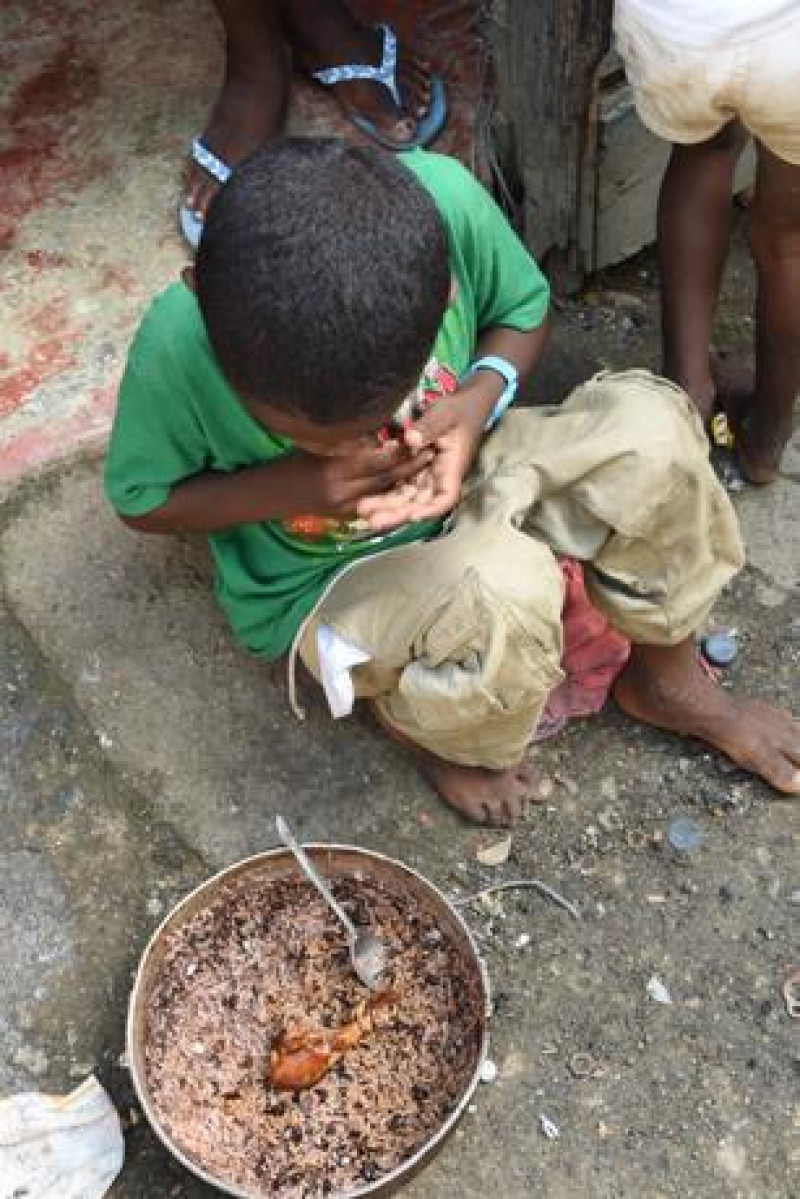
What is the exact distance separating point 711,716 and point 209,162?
1.41 meters

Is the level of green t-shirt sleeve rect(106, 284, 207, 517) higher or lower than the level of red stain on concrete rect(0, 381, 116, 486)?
higher

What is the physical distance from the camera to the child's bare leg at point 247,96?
278 centimetres

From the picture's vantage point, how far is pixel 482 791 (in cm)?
219

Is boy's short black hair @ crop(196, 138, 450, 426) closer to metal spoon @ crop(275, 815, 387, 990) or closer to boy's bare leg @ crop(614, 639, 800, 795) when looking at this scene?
metal spoon @ crop(275, 815, 387, 990)

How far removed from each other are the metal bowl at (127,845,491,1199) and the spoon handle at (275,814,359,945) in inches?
1.5

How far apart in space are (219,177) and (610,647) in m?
1.18

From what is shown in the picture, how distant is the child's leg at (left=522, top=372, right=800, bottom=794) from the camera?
6.48ft

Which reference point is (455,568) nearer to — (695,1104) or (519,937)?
(519,937)

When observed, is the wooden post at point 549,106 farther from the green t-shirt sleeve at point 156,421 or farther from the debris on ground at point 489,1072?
the debris on ground at point 489,1072

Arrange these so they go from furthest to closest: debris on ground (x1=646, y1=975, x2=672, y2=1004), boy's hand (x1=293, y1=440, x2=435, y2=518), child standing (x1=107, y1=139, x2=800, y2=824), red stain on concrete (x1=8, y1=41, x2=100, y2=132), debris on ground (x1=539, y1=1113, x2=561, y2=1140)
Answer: red stain on concrete (x1=8, y1=41, x2=100, y2=132)
debris on ground (x1=646, y1=975, x2=672, y2=1004)
debris on ground (x1=539, y1=1113, x2=561, y2=1140)
boy's hand (x1=293, y1=440, x2=435, y2=518)
child standing (x1=107, y1=139, x2=800, y2=824)

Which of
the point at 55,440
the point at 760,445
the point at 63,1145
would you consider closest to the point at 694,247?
the point at 760,445

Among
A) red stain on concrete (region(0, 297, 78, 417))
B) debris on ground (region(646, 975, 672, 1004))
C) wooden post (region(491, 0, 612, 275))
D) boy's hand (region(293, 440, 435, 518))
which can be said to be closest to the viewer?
boy's hand (region(293, 440, 435, 518))

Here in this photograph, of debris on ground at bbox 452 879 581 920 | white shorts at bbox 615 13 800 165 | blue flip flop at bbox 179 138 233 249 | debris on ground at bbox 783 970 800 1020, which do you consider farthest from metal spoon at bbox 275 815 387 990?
blue flip flop at bbox 179 138 233 249

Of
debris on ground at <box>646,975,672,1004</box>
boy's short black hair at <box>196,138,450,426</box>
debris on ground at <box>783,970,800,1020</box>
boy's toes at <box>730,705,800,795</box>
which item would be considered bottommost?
debris on ground at <box>783,970,800,1020</box>
